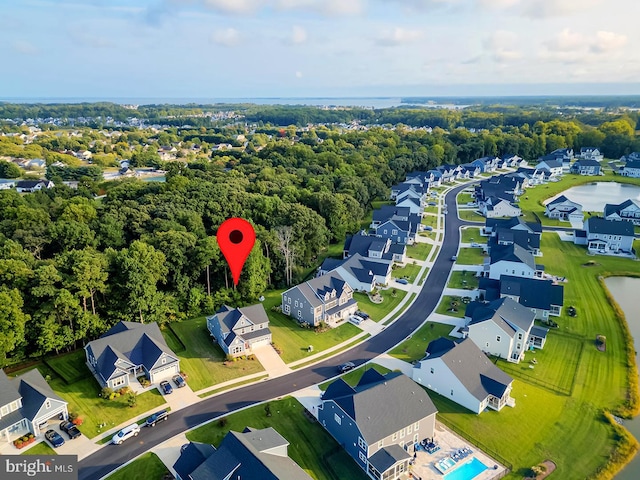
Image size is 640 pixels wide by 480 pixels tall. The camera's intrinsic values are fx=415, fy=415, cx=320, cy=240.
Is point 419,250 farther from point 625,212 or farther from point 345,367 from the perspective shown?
point 625,212

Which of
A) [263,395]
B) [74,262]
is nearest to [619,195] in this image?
[263,395]

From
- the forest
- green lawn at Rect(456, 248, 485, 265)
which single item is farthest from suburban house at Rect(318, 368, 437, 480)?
green lawn at Rect(456, 248, 485, 265)

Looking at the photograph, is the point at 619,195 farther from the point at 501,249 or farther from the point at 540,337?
the point at 540,337

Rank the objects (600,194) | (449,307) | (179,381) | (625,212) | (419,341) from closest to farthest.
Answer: (179,381) < (419,341) < (449,307) < (625,212) < (600,194)

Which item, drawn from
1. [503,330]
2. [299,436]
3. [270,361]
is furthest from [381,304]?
[299,436]

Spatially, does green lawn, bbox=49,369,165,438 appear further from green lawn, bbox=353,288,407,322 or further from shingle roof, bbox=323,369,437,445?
green lawn, bbox=353,288,407,322

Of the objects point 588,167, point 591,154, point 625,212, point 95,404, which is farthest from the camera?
point 591,154
